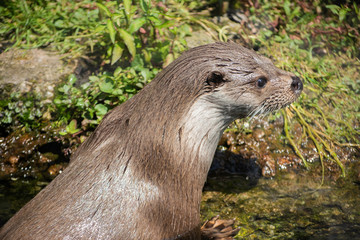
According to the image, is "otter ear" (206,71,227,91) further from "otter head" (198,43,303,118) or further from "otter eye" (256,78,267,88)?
"otter eye" (256,78,267,88)

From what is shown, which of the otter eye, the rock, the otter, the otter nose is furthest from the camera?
the rock

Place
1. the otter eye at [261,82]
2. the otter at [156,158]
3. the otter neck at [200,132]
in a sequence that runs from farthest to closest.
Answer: the otter eye at [261,82] < the otter neck at [200,132] < the otter at [156,158]

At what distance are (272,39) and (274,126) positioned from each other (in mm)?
1270

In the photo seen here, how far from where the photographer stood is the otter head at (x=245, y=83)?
254cm

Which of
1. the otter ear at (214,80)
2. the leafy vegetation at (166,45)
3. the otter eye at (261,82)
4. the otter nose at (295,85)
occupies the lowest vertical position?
the leafy vegetation at (166,45)

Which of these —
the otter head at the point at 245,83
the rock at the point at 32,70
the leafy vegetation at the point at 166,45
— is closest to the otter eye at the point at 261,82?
the otter head at the point at 245,83

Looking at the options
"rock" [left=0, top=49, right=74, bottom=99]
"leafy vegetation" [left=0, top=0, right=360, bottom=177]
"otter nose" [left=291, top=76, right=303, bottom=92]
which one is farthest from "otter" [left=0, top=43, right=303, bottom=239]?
"rock" [left=0, top=49, right=74, bottom=99]

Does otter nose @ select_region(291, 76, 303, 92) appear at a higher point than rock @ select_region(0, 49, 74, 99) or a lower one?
higher

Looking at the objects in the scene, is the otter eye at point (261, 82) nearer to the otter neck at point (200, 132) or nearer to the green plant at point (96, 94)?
the otter neck at point (200, 132)

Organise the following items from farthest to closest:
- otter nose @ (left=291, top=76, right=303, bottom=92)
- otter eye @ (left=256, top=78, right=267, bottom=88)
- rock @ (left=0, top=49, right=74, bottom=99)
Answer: rock @ (left=0, top=49, right=74, bottom=99) < otter nose @ (left=291, top=76, right=303, bottom=92) < otter eye @ (left=256, top=78, right=267, bottom=88)

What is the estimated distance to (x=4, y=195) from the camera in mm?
3299

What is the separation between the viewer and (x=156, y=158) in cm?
243

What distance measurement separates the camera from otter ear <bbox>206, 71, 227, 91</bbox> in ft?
8.23

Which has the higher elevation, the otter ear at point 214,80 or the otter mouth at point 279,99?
the otter ear at point 214,80
